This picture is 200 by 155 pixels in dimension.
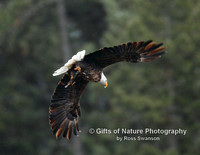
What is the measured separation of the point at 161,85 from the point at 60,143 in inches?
260

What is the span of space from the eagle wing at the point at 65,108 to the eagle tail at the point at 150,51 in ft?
4.48

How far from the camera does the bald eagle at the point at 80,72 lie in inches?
328

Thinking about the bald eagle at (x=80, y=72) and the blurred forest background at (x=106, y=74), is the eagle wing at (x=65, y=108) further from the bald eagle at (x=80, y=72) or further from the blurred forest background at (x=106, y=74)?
the blurred forest background at (x=106, y=74)

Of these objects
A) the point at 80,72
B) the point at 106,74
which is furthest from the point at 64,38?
the point at 80,72

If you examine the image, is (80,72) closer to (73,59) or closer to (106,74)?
(73,59)

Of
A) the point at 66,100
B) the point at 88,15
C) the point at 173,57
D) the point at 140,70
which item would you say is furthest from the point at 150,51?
the point at 88,15

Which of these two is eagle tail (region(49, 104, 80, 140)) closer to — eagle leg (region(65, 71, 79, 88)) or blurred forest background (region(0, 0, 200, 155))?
eagle leg (region(65, 71, 79, 88))

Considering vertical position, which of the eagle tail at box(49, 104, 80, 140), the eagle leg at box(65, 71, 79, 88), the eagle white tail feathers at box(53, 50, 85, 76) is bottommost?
the eagle tail at box(49, 104, 80, 140)

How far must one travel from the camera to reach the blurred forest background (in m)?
14.3

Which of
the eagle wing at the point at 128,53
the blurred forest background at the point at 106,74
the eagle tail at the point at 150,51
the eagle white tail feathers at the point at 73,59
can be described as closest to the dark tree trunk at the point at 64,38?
the blurred forest background at the point at 106,74

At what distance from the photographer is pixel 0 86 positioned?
63.0 ft

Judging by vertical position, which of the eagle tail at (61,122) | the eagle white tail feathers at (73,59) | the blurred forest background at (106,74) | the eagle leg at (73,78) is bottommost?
the eagle tail at (61,122)

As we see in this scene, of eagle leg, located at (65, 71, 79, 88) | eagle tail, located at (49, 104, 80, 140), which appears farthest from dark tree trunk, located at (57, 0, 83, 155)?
eagle leg, located at (65, 71, 79, 88)

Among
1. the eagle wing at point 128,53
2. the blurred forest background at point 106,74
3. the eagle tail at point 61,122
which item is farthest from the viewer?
the blurred forest background at point 106,74
